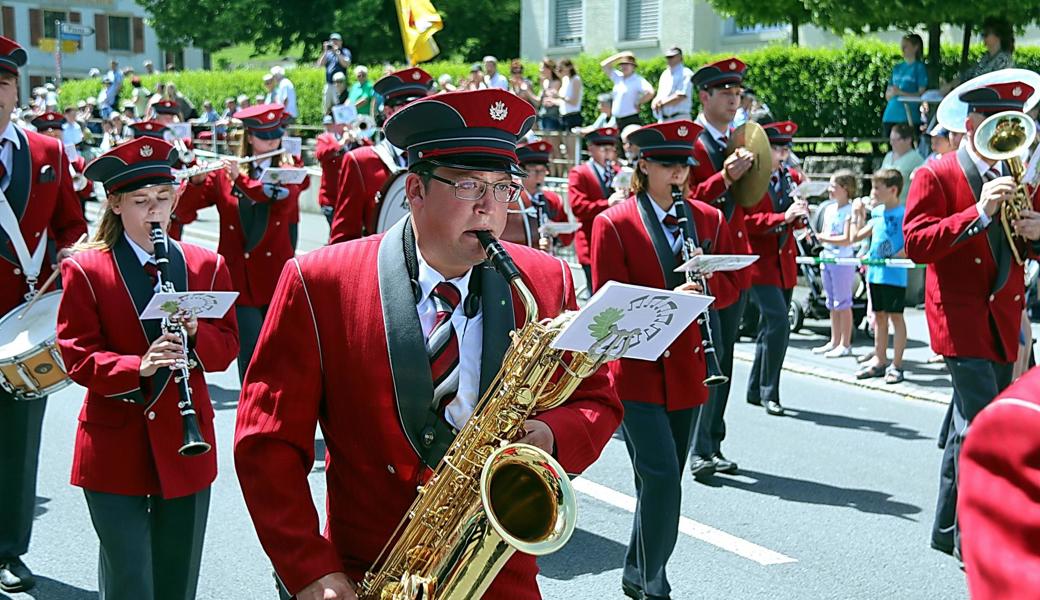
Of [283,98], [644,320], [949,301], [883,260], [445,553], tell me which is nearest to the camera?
[445,553]

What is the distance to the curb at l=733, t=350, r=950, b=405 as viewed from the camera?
10.4 metres

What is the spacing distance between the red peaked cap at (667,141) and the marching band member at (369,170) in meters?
2.43

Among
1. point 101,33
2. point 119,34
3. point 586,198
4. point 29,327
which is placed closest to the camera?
point 29,327

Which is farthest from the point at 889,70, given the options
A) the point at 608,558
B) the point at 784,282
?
the point at 608,558

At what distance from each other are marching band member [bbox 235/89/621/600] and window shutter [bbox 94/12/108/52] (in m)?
70.4

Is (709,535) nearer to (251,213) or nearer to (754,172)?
(754,172)

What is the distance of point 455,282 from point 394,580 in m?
0.74

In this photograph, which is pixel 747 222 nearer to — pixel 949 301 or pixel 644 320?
pixel 949 301

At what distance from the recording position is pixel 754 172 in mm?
7848

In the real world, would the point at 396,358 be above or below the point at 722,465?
above

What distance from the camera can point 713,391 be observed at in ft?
26.5

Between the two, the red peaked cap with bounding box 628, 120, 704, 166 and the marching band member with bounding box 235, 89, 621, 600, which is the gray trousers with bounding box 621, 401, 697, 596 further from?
the marching band member with bounding box 235, 89, 621, 600

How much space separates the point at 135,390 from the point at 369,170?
3800mm

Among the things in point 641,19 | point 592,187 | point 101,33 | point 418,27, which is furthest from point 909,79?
point 101,33
